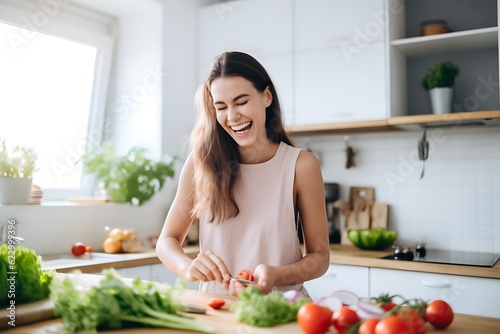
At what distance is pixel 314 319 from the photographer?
1.00 m

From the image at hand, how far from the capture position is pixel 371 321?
0.94 m

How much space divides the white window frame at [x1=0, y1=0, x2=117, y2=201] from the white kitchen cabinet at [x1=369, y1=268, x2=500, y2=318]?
6.36 feet

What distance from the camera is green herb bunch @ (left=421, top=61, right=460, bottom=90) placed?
2.89 metres

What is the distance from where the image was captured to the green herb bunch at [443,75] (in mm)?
2887

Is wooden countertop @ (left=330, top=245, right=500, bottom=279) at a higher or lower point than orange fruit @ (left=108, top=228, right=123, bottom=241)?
lower

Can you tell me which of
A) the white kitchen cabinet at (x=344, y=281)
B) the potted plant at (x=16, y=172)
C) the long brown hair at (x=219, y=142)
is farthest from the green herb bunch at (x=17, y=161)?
the white kitchen cabinet at (x=344, y=281)

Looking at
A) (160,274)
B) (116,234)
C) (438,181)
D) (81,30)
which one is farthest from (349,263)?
(81,30)

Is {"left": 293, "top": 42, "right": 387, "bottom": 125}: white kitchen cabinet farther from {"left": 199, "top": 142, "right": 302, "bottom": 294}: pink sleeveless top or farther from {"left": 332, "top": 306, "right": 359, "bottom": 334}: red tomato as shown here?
{"left": 332, "top": 306, "right": 359, "bottom": 334}: red tomato

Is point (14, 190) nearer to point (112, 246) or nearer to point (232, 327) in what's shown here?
point (112, 246)

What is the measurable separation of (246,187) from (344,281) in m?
1.27

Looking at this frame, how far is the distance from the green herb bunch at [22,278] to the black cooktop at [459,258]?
73.4 inches

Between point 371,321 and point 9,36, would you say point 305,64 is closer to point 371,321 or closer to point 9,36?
point 9,36

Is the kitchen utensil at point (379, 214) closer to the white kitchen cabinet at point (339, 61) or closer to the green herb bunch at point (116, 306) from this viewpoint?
the white kitchen cabinet at point (339, 61)

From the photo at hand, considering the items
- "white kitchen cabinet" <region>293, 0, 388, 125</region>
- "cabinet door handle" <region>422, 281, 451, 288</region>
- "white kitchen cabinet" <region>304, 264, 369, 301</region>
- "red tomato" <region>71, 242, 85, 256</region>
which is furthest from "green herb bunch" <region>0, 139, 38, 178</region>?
"cabinet door handle" <region>422, 281, 451, 288</region>
